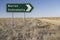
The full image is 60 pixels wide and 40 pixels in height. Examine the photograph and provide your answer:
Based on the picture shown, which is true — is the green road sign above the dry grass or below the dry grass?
above

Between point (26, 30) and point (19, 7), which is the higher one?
point (19, 7)

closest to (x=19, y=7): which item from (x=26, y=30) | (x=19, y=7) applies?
(x=19, y=7)

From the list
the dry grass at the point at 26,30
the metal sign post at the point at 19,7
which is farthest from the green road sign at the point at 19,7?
the dry grass at the point at 26,30

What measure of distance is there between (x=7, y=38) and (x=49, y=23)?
474mm

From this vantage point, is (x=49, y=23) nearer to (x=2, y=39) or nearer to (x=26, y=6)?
(x=26, y=6)

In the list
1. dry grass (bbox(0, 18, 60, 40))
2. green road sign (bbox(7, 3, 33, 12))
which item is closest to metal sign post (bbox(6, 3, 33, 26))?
green road sign (bbox(7, 3, 33, 12))

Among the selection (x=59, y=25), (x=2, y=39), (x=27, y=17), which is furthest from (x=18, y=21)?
(x=59, y=25)

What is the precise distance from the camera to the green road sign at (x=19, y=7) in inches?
76.4

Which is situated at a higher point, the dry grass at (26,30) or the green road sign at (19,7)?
the green road sign at (19,7)

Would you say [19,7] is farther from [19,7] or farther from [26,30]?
[26,30]

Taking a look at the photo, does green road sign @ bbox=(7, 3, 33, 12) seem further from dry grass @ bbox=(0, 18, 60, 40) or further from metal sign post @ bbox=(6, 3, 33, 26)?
dry grass @ bbox=(0, 18, 60, 40)

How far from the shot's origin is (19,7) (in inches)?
76.0

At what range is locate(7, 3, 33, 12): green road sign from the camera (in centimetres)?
194

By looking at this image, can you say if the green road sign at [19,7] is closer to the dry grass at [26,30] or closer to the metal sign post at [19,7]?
the metal sign post at [19,7]
